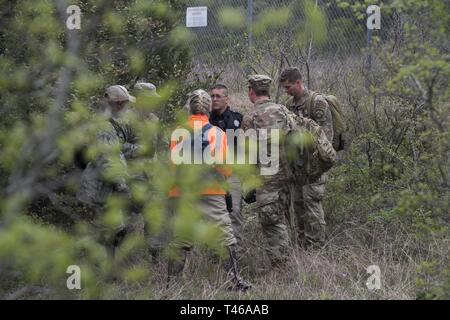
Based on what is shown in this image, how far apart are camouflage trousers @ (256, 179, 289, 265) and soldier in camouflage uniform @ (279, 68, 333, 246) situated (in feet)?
1.50

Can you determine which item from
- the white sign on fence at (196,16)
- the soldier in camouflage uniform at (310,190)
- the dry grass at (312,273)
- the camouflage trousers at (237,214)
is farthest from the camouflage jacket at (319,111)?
the white sign on fence at (196,16)

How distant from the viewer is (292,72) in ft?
23.1

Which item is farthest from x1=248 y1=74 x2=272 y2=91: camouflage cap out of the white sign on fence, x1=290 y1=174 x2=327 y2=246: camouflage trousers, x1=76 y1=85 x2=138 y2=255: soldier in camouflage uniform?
x1=76 y1=85 x2=138 y2=255: soldier in camouflage uniform

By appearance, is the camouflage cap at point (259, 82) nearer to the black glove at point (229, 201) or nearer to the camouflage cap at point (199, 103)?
the camouflage cap at point (199, 103)

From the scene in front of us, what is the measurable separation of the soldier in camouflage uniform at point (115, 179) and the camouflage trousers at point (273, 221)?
1377mm

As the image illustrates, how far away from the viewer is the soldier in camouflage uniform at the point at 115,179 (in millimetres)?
3623

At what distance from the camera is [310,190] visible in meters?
7.20

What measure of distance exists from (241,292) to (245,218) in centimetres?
201

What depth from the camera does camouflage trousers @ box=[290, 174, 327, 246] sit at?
7172mm

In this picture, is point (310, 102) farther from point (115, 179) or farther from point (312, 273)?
point (115, 179)

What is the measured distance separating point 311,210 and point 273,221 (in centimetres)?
63
